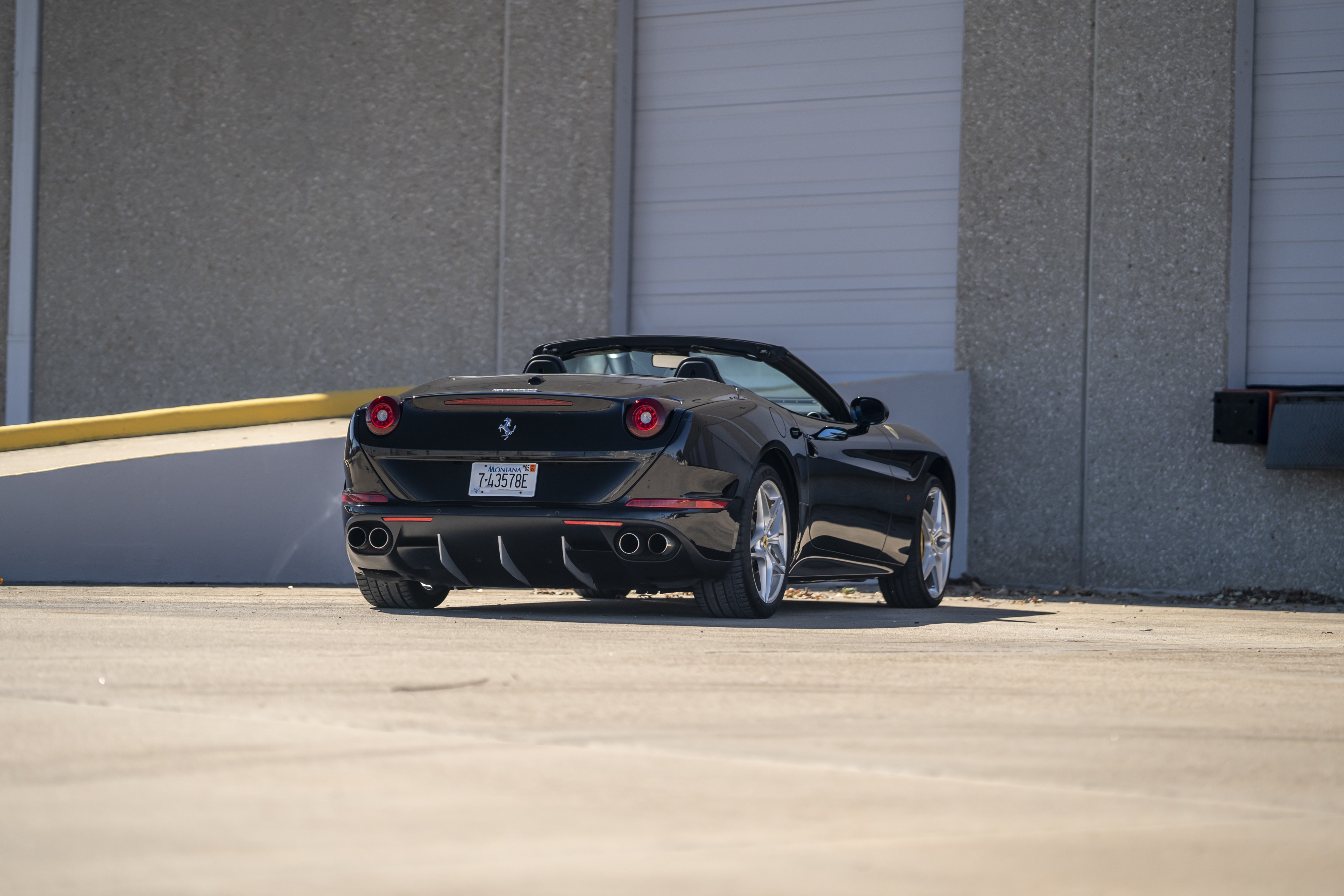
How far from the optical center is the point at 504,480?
7746mm

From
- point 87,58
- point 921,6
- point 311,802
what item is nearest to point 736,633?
point 311,802

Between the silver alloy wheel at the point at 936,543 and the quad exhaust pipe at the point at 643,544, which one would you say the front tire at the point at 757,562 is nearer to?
the quad exhaust pipe at the point at 643,544

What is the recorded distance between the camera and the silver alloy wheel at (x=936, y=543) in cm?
990

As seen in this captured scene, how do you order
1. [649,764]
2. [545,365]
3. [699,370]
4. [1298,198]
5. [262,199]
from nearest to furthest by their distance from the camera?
1. [649,764]
2. [699,370]
3. [545,365]
4. [1298,198]
5. [262,199]

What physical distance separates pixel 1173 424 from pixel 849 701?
8.54m

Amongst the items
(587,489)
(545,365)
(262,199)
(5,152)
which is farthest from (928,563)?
(5,152)

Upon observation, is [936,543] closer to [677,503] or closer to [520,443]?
[677,503]

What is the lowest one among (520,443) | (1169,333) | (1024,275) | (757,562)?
(757,562)

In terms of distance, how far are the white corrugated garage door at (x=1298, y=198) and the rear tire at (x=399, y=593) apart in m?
6.72

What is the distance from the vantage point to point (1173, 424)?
12922 mm

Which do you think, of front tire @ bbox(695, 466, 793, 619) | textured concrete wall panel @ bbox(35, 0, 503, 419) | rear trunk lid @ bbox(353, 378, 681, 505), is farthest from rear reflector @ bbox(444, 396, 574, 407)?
textured concrete wall panel @ bbox(35, 0, 503, 419)

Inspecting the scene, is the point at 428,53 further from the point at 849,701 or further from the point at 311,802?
the point at 311,802

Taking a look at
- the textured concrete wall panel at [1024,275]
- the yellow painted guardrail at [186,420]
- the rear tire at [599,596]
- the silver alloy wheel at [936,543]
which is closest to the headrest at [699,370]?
the rear tire at [599,596]

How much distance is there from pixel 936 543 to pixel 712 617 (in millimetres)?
2298
